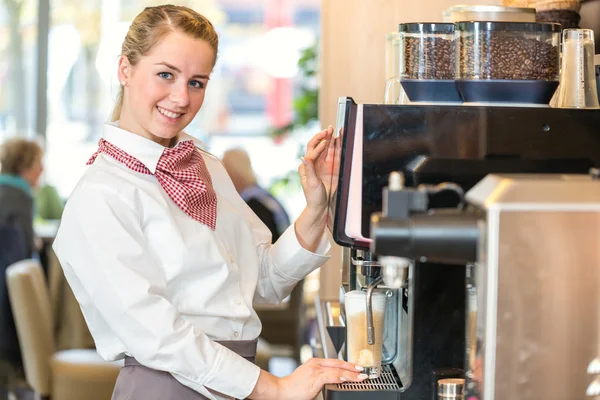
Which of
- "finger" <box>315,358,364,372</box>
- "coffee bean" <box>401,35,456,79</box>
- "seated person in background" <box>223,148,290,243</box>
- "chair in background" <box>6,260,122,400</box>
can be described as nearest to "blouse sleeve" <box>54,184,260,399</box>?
"finger" <box>315,358,364,372</box>

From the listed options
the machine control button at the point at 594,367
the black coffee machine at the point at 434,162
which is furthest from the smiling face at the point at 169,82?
the machine control button at the point at 594,367

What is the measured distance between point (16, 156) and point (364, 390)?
12.6ft

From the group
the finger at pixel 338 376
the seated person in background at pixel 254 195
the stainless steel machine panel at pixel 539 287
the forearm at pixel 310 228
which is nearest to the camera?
the stainless steel machine panel at pixel 539 287

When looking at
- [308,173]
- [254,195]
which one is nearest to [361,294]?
[308,173]

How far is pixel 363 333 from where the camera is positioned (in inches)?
57.7

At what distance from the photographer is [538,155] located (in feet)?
4.25

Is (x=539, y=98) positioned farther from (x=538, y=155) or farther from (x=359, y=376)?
(x=359, y=376)

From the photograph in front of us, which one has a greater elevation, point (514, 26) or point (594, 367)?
point (514, 26)

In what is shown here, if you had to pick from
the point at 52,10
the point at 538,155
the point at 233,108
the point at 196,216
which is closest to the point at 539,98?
the point at 538,155

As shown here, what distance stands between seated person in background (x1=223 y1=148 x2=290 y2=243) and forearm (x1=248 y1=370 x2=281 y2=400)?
9.42 ft

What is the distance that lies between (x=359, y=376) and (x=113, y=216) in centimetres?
48

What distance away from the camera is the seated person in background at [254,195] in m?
4.52

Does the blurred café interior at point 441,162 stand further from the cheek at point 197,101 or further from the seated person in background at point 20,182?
the seated person in background at point 20,182

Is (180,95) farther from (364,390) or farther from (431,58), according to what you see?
(364,390)
